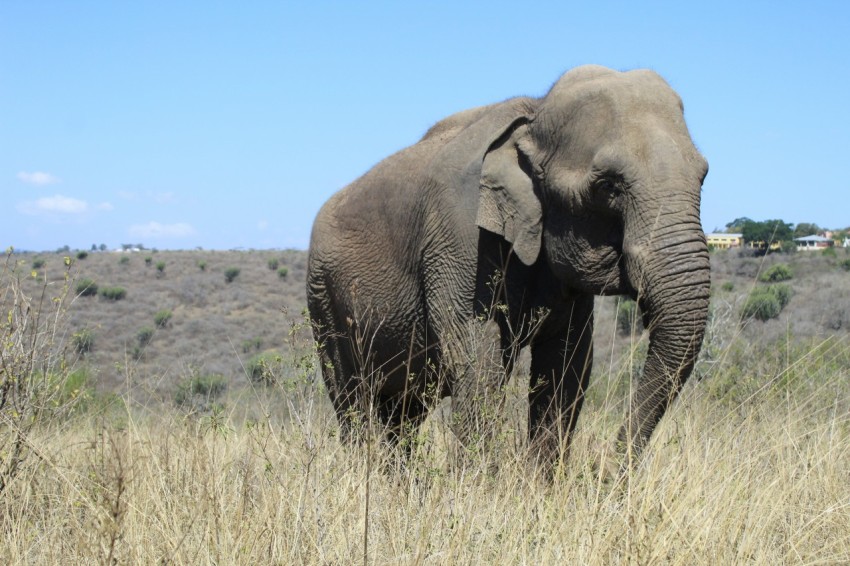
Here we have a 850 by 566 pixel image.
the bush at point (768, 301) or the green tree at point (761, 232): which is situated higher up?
the green tree at point (761, 232)

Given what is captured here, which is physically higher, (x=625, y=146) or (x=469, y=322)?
(x=625, y=146)

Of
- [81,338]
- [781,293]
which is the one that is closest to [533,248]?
[81,338]

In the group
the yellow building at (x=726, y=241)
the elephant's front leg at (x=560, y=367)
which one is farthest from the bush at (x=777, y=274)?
the elephant's front leg at (x=560, y=367)

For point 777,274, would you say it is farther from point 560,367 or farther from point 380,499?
point 380,499

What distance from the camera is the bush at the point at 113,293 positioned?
46.4m

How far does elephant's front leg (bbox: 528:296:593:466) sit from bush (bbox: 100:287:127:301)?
136 ft

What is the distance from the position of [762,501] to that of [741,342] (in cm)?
927

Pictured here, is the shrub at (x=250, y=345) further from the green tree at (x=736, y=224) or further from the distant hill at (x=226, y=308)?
the green tree at (x=736, y=224)

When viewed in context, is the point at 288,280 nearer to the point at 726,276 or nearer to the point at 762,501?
the point at 726,276

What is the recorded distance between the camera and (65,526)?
5047 millimetres

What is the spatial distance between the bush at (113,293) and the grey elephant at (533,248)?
4031 cm

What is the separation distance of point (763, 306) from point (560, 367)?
13464 mm

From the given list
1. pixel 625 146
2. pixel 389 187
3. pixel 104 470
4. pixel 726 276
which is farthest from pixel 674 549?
pixel 726 276

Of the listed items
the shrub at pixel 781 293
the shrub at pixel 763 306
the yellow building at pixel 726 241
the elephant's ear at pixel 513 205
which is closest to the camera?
the elephant's ear at pixel 513 205
